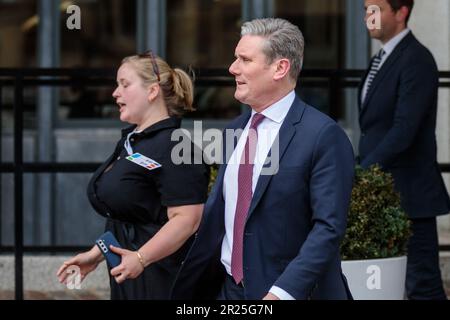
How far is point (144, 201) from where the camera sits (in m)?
4.94

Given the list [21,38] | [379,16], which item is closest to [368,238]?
[379,16]

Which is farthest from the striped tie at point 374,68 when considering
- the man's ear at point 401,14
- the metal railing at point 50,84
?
the metal railing at point 50,84

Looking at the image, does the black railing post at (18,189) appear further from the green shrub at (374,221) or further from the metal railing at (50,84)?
the green shrub at (374,221)

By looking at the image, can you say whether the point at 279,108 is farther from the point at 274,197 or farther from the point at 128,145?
the point at 128,145

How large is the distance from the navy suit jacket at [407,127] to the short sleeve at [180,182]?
2.22m

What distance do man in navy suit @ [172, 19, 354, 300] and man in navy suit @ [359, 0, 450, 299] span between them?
2.76 m

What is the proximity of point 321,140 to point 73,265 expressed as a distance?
1.35 metres

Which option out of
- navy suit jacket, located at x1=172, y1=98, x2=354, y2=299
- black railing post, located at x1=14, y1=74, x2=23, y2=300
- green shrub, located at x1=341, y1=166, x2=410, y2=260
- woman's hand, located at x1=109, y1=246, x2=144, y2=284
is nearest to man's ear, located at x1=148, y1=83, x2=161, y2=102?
woman's hand, located at x1=109, y1=246, x2=144, y2=284

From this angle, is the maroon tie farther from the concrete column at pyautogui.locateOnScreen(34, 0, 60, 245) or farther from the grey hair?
the concrete column at pyautogui.locateOnScreen(34, 0, 60, 245)

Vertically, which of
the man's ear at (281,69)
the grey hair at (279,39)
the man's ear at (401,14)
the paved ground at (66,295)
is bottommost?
the paved ground at (66,295)

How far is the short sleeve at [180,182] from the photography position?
4.88 metres

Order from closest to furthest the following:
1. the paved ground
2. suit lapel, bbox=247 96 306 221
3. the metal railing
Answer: suit lapel, bbox=247 96 306 221, the metal railing, the paved ground

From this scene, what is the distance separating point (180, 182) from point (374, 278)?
173 cm

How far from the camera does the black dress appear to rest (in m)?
4.90
